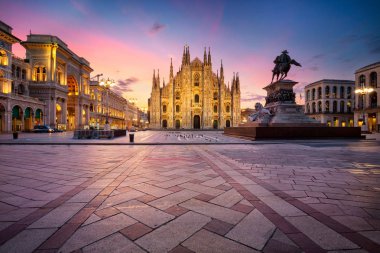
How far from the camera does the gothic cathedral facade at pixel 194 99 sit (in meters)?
56.3

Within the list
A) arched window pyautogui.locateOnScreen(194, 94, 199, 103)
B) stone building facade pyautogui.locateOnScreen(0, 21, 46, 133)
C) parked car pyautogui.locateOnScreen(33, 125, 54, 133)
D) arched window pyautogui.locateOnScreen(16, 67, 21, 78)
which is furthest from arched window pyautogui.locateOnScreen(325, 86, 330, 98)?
arched window pyautogui.locateOnScreen(16, 67, 21, 78)

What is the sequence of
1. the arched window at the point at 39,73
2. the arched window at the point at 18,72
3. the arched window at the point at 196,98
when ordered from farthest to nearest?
the arched window at the point at 196,98 < the arched window at the point at 39,73 < the arched window at the point at 18,72

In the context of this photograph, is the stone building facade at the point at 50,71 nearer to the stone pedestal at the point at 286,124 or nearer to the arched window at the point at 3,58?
the arched window at the point at 3,58

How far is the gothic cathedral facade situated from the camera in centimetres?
5631

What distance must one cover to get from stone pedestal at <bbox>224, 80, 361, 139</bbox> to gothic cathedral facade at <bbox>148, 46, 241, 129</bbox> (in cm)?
3786

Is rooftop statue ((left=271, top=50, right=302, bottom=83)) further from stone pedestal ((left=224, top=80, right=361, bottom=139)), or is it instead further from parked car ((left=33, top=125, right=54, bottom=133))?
parked car ((left=33, top=125, right=54, bottom=133))

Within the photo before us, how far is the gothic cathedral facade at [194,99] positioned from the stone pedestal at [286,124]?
124ft

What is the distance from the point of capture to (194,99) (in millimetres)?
57781

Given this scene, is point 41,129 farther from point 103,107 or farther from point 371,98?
point 371,98

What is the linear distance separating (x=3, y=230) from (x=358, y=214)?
4436 millimetres

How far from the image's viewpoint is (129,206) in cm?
293

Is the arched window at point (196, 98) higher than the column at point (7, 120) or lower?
higher

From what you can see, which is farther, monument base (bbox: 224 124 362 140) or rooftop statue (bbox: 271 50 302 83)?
rooftop statue (bbox: 271 50 302 83)

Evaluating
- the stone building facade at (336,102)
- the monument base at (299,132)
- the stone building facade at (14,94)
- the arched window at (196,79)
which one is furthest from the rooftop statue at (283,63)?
the stone building facade at (336,102)
